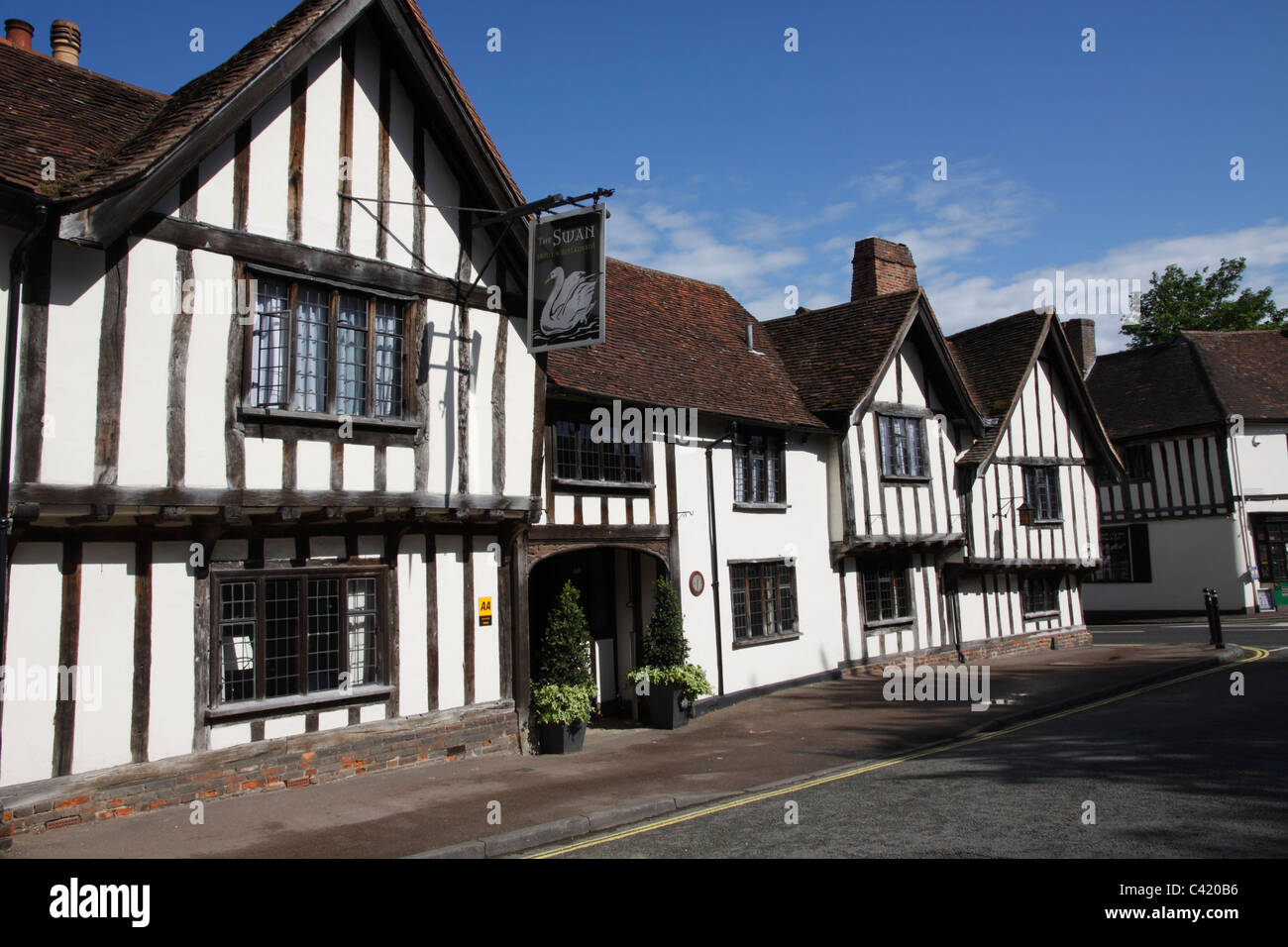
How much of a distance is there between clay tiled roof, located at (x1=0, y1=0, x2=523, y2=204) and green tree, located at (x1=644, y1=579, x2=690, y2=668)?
20.3 feet

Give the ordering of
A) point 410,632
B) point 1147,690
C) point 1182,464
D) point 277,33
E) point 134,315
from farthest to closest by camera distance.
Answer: point 1182,464, point 1147,690, point 410,632, point 277,33, point 134,315

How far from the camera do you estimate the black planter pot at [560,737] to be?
12.4 metres

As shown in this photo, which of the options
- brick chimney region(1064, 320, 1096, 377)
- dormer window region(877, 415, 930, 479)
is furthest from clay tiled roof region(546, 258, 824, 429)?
brick chimney region(1064, 320, 1096, 377)

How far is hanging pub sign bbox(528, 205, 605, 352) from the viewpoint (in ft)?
36.3

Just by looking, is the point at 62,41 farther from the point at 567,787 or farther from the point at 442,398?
the point at 567,787

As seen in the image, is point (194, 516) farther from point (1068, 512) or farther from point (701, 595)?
point (1068, 512)

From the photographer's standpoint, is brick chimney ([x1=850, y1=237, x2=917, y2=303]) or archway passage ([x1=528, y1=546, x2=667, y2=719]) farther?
brick chimney ([x1=850, y1=237, x2=917, y2=303])

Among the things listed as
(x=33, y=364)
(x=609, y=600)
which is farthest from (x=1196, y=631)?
(x=33, y=364)

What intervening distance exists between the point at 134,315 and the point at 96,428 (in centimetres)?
112

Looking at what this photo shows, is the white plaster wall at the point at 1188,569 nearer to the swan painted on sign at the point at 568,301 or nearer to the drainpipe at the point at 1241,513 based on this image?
the drainpipe at the point at 1241,513

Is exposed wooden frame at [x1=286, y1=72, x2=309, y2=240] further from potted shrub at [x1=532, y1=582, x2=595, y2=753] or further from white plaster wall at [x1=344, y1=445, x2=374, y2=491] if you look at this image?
potted shrub at [x1=532, y1=582, x2=595, y2=753]
